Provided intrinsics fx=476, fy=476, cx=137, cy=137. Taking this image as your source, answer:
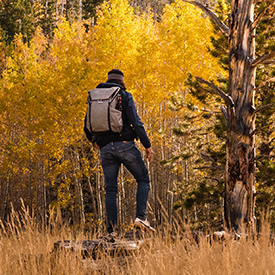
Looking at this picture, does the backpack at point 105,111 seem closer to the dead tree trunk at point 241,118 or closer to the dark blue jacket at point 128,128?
the dark blue jacket at point 128,128

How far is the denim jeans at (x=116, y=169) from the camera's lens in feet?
16.4

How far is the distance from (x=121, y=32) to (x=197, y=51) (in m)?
3.30

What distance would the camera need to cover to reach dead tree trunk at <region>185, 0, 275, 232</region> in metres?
5.86

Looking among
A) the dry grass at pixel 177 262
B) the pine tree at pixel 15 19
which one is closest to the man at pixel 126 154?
the dry grass at pixel 177 262

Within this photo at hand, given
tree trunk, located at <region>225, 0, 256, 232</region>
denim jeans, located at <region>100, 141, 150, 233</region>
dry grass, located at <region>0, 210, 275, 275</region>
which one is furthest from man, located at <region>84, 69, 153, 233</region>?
tree trunk, located at <region>225, 0, 256, 232</region>

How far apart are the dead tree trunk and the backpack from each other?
132cm

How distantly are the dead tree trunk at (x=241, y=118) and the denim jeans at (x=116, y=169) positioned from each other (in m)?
1.37

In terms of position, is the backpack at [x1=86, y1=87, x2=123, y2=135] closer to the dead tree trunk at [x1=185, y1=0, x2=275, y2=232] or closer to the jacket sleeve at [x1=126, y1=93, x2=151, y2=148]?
the jacket sleeve at [x1=126, y1=93, x2=151, y2=148]

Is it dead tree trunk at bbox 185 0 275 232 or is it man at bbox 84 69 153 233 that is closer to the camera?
man at bbox 84 69 153 233

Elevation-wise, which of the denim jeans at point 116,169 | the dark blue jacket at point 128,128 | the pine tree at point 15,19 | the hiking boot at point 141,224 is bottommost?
the hiking boot at point 141,224

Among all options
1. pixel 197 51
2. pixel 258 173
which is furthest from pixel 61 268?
pixel 197 51

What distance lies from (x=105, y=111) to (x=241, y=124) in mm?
1894

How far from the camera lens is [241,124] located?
5.89 meters

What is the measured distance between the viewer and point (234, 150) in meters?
5.88
